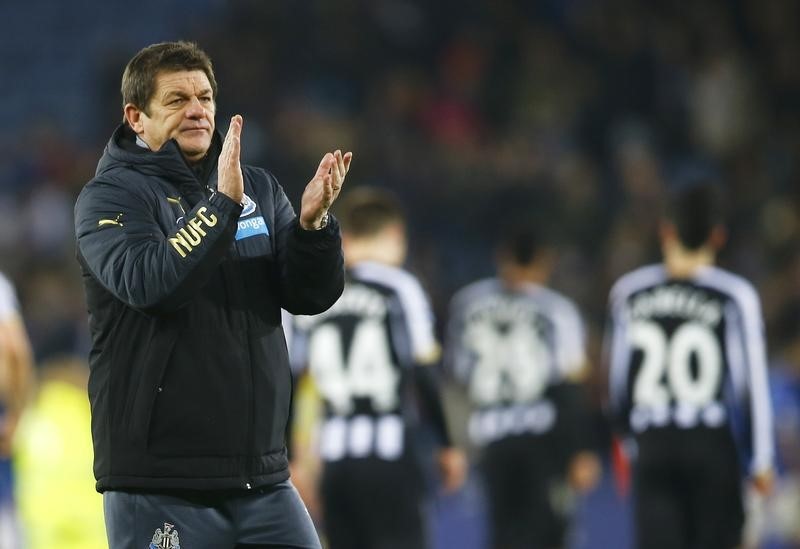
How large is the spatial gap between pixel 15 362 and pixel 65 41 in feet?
29.1

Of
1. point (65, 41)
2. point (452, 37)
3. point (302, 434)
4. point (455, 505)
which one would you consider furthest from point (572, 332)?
point (65, 41)

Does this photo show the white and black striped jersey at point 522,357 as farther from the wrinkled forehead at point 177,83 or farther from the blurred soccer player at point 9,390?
the wrinkled forehead at point 177,83

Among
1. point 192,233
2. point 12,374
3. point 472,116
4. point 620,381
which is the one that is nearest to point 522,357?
point 620,381

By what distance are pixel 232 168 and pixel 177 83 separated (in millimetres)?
338

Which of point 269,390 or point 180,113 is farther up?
point 180,113

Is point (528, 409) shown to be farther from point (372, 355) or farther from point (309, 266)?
point (309, 266)

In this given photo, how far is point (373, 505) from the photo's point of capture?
6.90 meters

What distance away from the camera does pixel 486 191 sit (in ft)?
44.5

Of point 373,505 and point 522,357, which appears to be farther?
point 522,357

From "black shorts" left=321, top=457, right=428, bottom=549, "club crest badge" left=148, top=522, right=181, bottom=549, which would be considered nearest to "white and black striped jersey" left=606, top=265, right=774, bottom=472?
"black shorts" left=321, top=457, right=428, bottom=549

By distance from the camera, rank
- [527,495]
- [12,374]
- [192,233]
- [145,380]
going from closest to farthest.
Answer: [192,233] < [145,380] < [12,374] < [527,495]

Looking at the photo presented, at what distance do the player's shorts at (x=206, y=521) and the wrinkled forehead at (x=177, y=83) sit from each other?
1.02m

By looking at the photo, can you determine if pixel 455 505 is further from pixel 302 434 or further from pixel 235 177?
pixel 235 177

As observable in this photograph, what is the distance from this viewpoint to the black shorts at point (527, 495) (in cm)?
881
